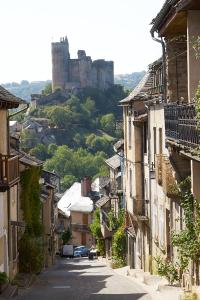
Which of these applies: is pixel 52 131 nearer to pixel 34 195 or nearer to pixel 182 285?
pixel 34 195

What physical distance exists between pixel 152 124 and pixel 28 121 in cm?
13044

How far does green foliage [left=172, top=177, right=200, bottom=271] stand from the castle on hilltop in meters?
168

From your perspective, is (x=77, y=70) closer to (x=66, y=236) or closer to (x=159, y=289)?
(x=66, y=236)

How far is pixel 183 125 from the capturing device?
1559 cm

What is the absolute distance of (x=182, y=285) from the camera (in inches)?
840

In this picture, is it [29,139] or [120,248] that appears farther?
[29,139]

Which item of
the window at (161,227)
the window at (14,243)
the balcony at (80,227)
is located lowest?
the balcony at (80,227)

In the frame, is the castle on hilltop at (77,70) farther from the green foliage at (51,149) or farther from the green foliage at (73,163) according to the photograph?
the green foliage at (73,163)

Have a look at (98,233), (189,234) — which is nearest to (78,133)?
(98,233)

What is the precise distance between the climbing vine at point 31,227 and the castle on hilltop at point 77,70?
499 ft

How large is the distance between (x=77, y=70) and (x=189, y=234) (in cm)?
17367

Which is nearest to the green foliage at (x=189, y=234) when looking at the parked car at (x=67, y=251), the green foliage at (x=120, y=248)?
the green foliage at (x=120, y=248)

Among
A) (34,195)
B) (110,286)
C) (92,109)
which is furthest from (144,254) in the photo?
(92,109)

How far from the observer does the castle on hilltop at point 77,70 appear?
607 ft
